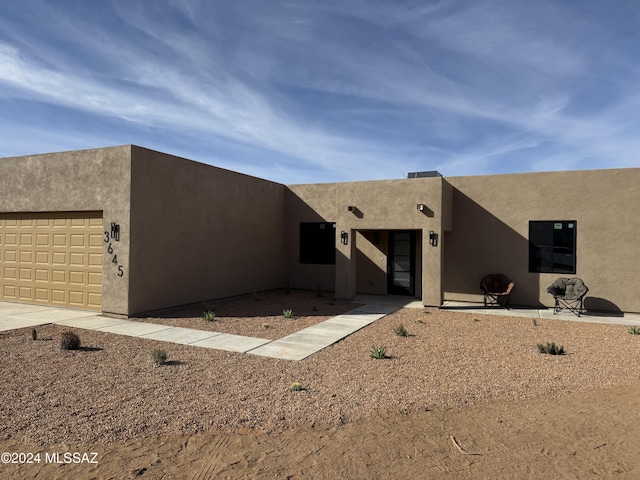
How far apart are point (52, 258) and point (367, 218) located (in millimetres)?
9859

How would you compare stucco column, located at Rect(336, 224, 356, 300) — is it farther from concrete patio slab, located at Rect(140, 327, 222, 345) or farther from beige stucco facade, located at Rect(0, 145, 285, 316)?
concrete patio slab, located at Rect(140, 327, 222, 345)

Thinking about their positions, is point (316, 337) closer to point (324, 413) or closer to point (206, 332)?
point (206, 332)

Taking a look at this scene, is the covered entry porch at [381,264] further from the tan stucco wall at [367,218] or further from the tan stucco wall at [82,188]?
the tan stucco wall at [82,188]

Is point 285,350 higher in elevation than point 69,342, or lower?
lower

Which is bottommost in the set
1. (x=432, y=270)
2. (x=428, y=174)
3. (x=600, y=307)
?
(x=600, y=307)

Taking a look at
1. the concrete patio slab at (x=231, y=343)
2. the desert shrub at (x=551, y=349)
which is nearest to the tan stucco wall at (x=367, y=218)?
the desert shrub at (x=551, y=349)

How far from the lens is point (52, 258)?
12.1 metres

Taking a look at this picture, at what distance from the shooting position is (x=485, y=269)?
1400cm

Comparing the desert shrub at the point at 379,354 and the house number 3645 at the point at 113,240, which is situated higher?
the house number 3645 at the point at 113,240

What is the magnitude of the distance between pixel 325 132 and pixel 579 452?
1611 centimetres

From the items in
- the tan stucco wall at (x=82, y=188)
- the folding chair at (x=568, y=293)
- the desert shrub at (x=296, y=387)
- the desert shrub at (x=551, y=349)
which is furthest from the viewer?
the folding chair at (x=568, y=293)

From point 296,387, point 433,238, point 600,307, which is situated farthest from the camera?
point 433,238

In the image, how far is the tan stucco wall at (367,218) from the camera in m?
12.9

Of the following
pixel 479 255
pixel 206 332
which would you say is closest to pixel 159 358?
pixel 206 332
